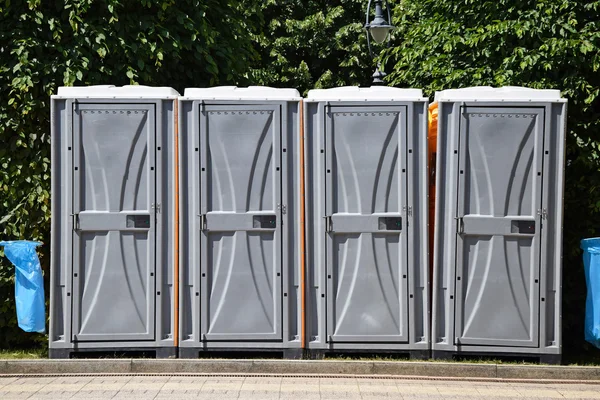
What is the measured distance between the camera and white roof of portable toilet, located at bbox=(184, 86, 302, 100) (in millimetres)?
9102

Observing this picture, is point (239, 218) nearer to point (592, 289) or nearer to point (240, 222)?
point (240, 222)

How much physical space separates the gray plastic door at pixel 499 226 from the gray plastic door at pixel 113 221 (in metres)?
2.93

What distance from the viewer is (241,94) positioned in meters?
9.11

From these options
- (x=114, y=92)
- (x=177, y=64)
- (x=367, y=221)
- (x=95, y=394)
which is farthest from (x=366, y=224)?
(x=177, y=64)

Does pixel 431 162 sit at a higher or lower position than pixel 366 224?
higher

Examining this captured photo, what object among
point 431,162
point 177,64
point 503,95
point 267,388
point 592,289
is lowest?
point 267,388

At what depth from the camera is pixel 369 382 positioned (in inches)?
335

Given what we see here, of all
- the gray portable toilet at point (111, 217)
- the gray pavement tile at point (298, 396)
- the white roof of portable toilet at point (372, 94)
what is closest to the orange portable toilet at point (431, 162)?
the white roof of portable toilet at point (372, 94)

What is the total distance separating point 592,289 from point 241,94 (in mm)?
3837

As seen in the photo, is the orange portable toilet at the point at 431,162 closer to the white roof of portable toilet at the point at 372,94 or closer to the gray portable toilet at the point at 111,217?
the white roof of portable toilet at the point at 372,94

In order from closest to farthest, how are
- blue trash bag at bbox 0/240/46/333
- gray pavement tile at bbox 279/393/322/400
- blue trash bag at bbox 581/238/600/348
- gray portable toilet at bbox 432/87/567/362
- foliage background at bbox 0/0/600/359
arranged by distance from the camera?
1. gray pavement tile at bbox 279/393/322/400
2. gray portable toilet at bbox 432/87/567/362
3. blue trash bag at bbox 581/238/600/348
4. blue trash bag at bbox 0/240/46/333
5. foliage background at bbox 0/0/600/359

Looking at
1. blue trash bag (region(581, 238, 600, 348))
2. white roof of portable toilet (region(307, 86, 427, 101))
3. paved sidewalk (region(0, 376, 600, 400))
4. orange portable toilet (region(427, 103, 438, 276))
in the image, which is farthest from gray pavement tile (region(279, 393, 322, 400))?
blue trash bag (region(581, 238, 600, 348))

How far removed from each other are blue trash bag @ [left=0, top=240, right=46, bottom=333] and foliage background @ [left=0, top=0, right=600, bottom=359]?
58 centimetres

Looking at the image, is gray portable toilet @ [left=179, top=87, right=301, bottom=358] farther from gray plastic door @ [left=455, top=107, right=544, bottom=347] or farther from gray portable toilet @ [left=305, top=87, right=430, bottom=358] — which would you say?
gray plastic door @ [left=455, top=107, right=544, bottom=347]
